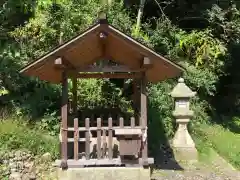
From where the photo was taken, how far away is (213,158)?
12.2m

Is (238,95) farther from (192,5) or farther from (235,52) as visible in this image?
(192,5)

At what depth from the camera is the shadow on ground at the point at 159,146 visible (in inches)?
431

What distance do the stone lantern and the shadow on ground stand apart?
0.25m

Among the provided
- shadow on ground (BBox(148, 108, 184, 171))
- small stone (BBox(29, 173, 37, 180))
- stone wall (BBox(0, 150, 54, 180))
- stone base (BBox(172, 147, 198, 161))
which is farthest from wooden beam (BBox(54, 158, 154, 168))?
stone base (BBox(172, 147, 198, 161))

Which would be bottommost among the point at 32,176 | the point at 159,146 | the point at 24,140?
the point at 32,176

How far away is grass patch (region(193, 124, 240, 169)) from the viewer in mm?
12656

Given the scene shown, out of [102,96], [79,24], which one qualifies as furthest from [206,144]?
[79,24]

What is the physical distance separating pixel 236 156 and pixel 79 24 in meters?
6.57

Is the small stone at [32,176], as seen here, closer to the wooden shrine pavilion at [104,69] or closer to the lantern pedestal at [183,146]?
the wooden shrine pavilion at [104,69]

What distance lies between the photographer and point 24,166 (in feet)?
32.9

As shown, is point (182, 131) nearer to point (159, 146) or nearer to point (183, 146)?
point (183, 146)

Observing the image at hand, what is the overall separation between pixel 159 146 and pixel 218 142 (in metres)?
2.97

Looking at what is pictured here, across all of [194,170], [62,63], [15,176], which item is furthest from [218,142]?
[62,63]

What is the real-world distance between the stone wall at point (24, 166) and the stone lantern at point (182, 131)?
11.5 feet
